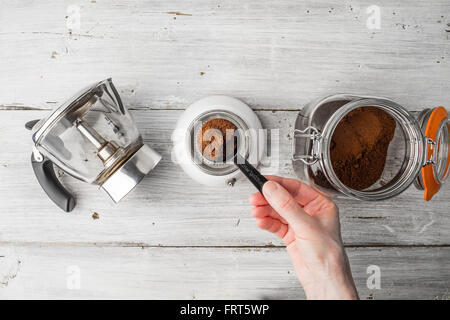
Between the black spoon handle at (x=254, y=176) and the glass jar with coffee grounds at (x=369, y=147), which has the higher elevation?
the glass jar with coffee grounds at (x=369, y=147)

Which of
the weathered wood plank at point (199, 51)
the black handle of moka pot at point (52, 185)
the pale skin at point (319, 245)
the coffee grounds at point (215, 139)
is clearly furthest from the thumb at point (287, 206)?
the black handle of moka pot at point (52, 185)

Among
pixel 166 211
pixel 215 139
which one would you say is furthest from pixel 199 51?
pixel 166 211

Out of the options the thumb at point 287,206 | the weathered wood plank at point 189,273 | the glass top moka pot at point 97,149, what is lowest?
the weathered wood plank at point 189,273

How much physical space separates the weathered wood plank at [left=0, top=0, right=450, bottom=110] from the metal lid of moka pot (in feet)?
0.39

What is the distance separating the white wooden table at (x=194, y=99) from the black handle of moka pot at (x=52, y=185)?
0.10ft

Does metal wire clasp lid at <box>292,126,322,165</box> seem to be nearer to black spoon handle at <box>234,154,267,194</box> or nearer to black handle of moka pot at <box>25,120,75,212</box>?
black spoon handle at <box>234,154,267,194</box>

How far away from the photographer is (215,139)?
1.76ft

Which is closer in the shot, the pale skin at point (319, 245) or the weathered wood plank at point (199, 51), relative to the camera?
the pale skin at point (319, 245)

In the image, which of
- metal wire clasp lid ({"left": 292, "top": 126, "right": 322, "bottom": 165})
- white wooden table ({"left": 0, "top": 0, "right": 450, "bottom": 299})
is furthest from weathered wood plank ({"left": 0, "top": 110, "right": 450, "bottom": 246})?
metal wire clasp lid ({"left": 292, "top": 126, "right": 322, "bottom": 165})

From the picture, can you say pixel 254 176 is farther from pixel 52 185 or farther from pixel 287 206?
pixel 52 185

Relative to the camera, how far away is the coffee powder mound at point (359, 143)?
473 mm

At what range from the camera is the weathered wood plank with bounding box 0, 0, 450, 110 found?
0.61m

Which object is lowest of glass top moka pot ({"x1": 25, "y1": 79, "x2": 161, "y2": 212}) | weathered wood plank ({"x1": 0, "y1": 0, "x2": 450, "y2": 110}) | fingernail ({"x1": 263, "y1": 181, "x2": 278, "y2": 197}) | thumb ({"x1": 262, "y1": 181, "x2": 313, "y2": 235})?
thumb ({"x1": 262, "y1": 181, "x2": 313, "y2": 235})

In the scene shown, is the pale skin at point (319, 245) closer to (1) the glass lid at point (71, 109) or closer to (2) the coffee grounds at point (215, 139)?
(2) the coffee grounds at point (215, 139)
